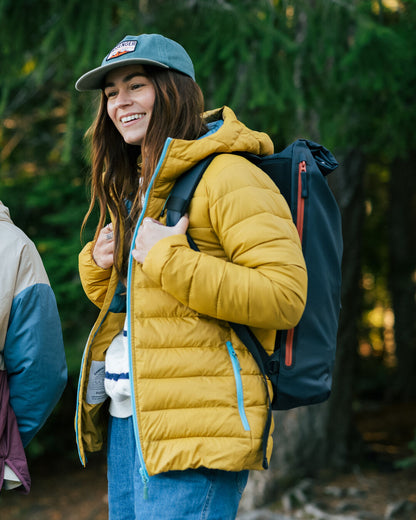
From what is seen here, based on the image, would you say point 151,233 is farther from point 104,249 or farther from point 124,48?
point 124,48

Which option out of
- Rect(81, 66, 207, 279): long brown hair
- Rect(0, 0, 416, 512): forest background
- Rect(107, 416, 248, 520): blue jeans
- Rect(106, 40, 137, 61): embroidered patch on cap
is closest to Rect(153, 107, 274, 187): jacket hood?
Rect(81, 66, 207, 279): long brown hair

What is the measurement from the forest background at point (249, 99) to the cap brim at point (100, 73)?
20.8 inches

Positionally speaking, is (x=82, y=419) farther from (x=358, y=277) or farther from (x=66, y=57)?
(x=358, y=277)

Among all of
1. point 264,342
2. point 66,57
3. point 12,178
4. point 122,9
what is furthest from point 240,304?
point 12,178

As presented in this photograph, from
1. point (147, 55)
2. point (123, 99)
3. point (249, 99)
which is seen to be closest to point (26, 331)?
point (123, 99)

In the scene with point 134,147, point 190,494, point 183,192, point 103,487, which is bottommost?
point 103,487

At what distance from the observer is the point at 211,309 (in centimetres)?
166

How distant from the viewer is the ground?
5199 mm

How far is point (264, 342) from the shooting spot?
1799 mm

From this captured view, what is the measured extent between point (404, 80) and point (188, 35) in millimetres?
1425

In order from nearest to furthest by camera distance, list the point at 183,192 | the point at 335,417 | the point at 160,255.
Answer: the point at 160,255 < the point at 183,192 < the point at 335,417

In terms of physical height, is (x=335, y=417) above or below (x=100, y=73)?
below

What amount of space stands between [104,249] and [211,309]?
0.59 meters

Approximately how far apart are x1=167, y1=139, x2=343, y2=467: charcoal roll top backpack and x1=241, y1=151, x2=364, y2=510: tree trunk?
3.32m
